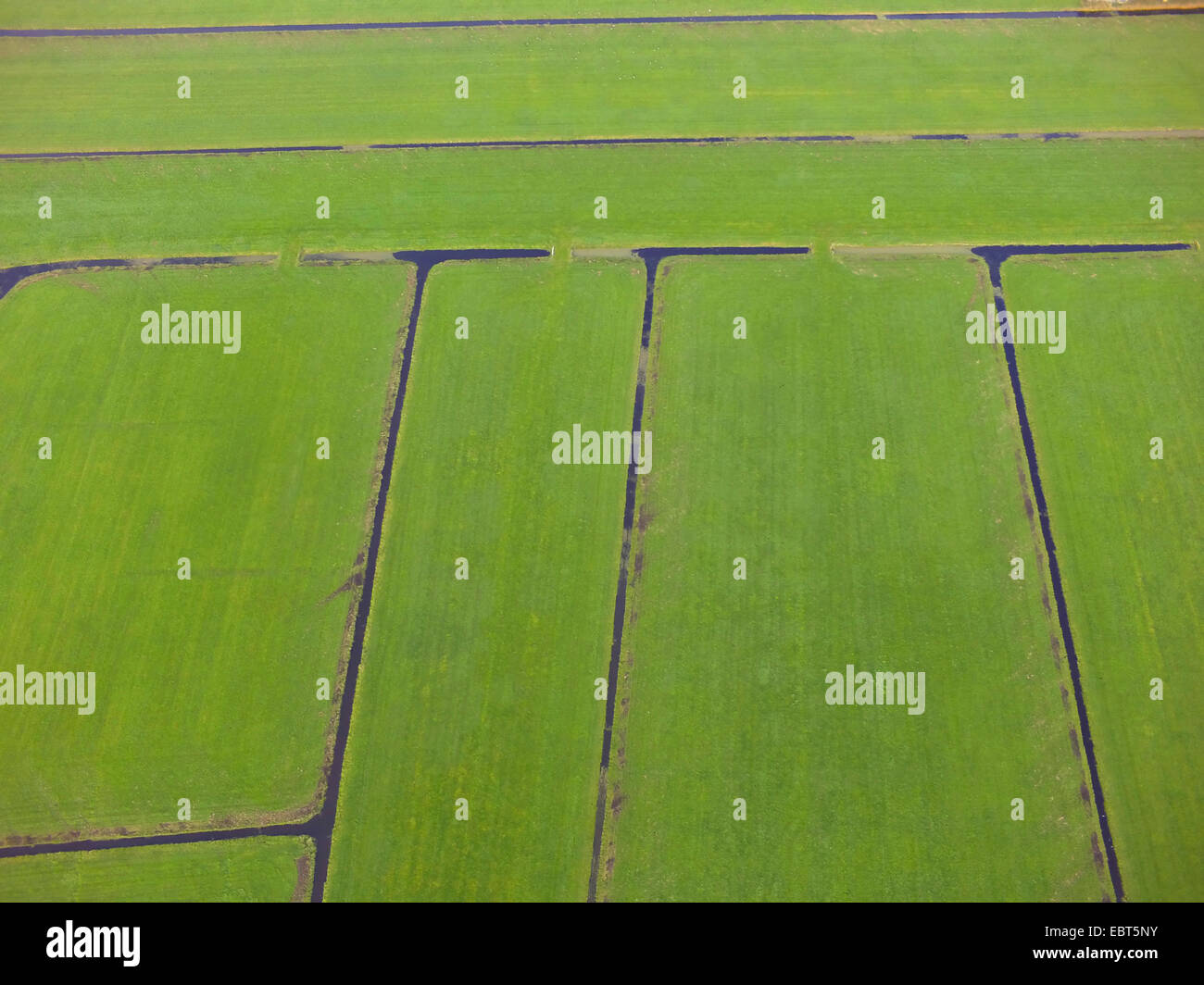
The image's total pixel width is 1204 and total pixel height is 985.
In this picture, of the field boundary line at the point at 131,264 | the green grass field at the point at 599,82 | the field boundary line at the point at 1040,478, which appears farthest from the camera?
the green grass field at the point at 599,82

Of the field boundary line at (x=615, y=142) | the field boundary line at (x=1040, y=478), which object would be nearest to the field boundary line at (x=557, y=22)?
the field boundary line at (x=615, y=142)

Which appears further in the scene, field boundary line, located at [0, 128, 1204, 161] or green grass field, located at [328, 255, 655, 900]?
field boundary line, located at [0, 128, 1204, 161]

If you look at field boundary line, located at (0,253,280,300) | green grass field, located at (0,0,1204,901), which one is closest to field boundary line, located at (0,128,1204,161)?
green grass field, located at (0,0,1204,901)

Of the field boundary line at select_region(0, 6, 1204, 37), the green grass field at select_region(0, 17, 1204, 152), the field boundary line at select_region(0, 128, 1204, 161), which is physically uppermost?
the field boundary line at select_region(0, 6, 1204, 37)

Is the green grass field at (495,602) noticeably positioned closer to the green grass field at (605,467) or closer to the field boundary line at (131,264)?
the green grass field at (605,467)

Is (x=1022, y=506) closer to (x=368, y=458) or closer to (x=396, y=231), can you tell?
(x=368, y=458)

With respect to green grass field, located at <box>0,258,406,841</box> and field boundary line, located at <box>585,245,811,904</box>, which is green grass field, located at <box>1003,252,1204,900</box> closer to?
field boundary line, located at <box>585,245,811,904</box>

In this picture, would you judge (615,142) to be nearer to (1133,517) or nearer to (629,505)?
(629,505)
